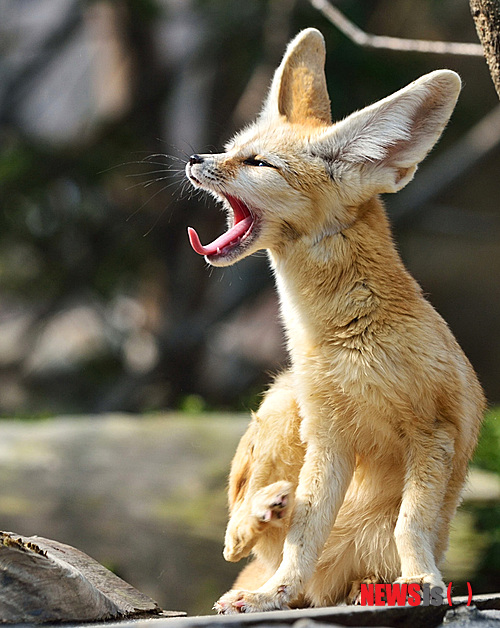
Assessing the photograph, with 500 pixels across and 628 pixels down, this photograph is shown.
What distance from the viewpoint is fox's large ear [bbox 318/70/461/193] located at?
3.69 meters

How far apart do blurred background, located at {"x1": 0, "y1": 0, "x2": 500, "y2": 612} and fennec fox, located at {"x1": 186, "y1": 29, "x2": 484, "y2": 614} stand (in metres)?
7.33

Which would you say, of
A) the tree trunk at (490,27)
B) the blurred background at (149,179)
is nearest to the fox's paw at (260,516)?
the tree trunk at (490,27)

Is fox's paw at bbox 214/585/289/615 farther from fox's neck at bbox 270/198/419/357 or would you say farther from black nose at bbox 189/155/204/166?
black nose at bbox 189/155/204/166

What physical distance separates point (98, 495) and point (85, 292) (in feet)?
17.7

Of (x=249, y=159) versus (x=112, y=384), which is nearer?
(x=249, y=159)

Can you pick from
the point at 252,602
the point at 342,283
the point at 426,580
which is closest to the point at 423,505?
the point at 426,580

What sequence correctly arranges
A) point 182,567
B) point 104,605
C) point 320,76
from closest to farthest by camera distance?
point 104,605, point 320,76, point 182,567

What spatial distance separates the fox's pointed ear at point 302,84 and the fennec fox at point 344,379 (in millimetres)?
381

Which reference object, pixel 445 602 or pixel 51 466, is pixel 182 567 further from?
pixel 445 602

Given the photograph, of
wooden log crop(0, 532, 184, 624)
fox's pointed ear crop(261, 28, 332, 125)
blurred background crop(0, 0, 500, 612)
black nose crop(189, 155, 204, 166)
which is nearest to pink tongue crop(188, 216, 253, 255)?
black nose crop(189, 155, 204, 166)

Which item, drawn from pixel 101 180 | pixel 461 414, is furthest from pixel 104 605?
pixel 101 180

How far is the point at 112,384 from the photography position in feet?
41.5

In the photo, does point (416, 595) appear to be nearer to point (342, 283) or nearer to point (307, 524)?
point (307, 524)

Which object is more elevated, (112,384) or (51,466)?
(112,384)
